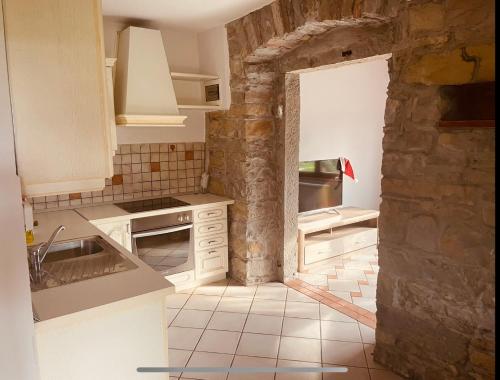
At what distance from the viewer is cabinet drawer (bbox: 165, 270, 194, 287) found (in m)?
3.28

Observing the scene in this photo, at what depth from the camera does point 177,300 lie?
3.17 meters

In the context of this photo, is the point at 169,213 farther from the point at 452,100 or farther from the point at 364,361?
the point at 452,100

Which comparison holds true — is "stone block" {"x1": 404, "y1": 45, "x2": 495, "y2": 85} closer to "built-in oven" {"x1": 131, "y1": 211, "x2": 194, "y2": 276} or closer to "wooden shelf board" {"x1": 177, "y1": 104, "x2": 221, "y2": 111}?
"wooden shelf board" {"x1": 177, "y1": 104, "x2": 221, "y2": 111}

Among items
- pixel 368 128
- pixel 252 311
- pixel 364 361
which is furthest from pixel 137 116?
pixel 368 128

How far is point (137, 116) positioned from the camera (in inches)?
115

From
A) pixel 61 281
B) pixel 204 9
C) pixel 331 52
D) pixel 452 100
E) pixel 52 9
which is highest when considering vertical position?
pixel 204 9

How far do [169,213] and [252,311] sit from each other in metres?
1.01

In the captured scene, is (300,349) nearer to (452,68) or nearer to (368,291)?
(368,291)

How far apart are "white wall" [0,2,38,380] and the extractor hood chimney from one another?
7.71ft

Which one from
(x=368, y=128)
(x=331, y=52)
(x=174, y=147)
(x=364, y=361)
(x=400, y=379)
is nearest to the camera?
(x=400, y=379)

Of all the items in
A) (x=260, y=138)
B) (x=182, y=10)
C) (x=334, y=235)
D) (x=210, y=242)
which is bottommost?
(x=334, y=235)

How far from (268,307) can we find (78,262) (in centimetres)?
151

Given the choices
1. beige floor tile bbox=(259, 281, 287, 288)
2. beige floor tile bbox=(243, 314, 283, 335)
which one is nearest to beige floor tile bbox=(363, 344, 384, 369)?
beige floor tile bbox=(243, 314, 283, 335)

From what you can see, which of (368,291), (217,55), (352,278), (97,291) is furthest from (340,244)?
(97,291)
